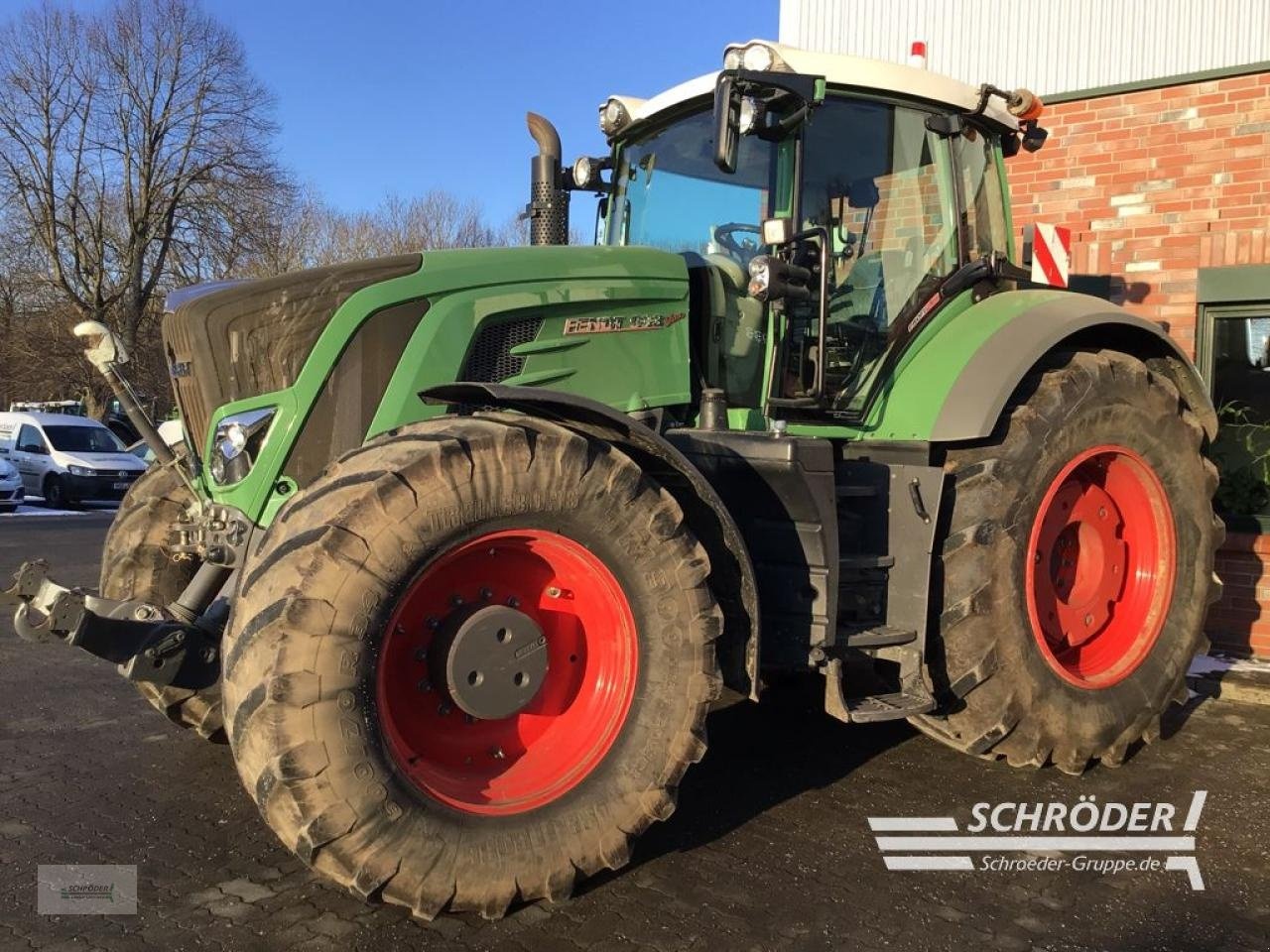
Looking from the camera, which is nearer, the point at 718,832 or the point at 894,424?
the point at 718,832

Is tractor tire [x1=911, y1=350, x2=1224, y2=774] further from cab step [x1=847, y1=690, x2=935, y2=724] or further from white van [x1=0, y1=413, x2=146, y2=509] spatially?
white van [x1=0, y1=413, x2=146, y2=509]

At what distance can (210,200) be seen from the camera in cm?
3022

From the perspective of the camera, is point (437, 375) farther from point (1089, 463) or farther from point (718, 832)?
point (1089, 463)

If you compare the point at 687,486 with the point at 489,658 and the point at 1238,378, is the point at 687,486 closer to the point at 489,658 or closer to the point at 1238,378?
the point at 489,658

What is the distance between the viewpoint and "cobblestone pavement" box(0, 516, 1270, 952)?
3031mm

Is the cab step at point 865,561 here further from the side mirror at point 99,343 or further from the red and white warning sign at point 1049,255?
the red and white warning sign at point 1049,255

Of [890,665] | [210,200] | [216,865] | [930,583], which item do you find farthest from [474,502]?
[210,200]

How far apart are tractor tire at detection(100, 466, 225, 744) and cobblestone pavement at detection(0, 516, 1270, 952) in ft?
0.82

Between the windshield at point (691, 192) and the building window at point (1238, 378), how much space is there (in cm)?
409

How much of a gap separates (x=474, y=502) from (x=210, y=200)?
1206 inches

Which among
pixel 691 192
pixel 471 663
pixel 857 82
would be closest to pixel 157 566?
pixel 471 663

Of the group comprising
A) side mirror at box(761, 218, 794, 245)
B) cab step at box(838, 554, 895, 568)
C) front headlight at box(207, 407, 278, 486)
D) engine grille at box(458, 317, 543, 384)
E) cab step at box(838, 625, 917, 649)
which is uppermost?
side mirror at box(761, 218, 794, 245)

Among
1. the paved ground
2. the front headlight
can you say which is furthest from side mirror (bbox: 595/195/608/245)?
the paved ground

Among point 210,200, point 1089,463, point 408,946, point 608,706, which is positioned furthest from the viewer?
point 210,200
